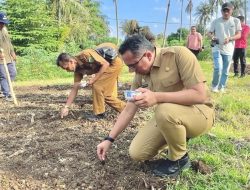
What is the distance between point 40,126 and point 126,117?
2.20 meters

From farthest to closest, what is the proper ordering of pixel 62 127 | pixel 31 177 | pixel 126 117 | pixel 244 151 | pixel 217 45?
1. pixel 217 45
2. pixel 62 127
3. pixel 244 151
4. pixel 31 177
5. pixel 126 117

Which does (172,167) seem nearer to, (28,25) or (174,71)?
(174,71)

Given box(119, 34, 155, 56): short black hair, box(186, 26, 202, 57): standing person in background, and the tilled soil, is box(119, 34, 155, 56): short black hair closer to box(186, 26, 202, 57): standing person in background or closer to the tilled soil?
the tilled soil

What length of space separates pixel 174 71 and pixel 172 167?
0.78 meters

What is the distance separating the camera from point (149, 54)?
2.97 m

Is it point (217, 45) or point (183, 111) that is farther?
point (217, 45)

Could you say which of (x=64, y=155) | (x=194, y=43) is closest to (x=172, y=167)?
(x=64, y=155)

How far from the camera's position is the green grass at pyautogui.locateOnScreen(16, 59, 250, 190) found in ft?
10.2

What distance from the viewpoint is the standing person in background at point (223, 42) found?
285 inches

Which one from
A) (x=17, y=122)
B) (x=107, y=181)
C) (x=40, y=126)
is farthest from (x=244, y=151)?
(x=17, y=122)

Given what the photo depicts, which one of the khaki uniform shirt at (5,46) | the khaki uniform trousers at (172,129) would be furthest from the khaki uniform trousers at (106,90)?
the khaki uniform shirt at (5,46)

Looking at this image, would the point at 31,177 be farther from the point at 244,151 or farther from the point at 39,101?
the point at 39,101

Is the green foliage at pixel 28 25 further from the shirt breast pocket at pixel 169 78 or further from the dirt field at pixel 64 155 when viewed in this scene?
the shirt breast pocket at pixel 169 78

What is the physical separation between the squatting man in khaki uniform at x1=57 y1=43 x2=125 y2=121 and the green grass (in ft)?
4.78
